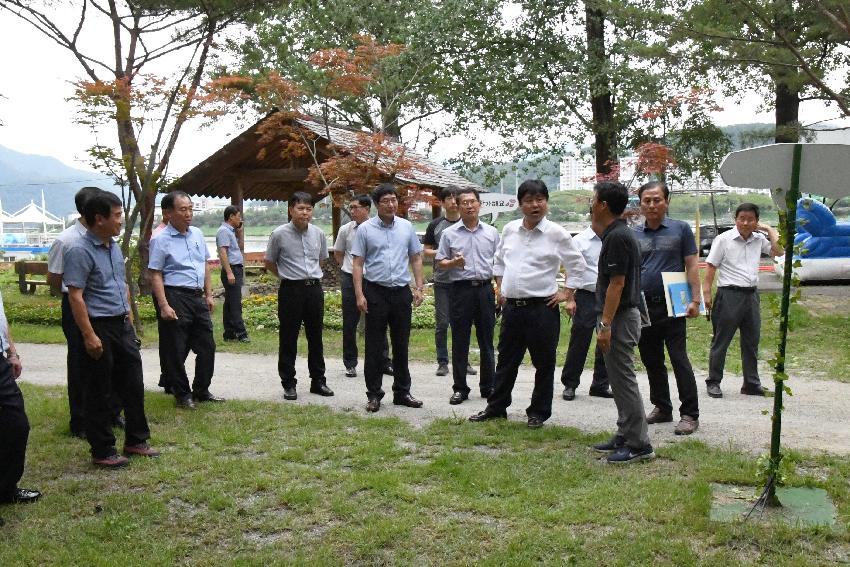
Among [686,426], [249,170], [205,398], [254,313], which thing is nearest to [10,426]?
[205,398]

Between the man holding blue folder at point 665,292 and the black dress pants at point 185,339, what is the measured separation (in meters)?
3.65

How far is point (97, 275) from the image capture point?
514 centimetres

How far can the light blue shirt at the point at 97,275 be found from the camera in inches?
197

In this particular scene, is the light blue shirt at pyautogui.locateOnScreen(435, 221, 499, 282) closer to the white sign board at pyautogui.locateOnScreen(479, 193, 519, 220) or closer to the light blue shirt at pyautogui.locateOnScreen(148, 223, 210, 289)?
the light blue shirt at pyautogui.locateOnScreen(148, 223, 210, 289)

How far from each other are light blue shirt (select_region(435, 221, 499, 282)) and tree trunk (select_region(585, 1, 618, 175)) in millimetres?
12385

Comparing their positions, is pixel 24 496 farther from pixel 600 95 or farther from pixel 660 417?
pixel 600 95

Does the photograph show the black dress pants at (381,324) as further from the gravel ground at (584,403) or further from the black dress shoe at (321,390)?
the black dress shoe at (321,390)

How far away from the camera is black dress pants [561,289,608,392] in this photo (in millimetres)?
7129

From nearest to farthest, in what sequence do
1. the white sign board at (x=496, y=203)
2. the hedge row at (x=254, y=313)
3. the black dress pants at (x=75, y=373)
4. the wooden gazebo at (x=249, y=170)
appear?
1. the black dress pants at (x=75, y=373)
2. the hedge row at (x=254, y=313)
3. the white sign board at (x=496, y=203)
4. the wooden gazebo at (x=249, y=170)

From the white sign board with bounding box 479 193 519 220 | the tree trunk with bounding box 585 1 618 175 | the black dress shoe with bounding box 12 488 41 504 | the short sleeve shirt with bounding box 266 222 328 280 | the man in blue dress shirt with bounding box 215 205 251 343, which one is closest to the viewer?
the black dress shoe with bounding box 12 488 41 504

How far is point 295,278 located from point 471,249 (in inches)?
63.9

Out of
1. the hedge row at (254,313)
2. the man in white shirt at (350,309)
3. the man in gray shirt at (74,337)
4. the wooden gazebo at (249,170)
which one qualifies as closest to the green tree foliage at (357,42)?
the wooden gazebo at (249,170)

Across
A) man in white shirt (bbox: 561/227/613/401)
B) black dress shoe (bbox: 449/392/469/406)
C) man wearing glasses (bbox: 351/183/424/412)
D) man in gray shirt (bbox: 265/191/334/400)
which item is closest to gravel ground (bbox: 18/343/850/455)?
black dress shoe (bbox: 449/392/469/406)

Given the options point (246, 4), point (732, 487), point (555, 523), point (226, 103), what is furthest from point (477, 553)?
point (246, 4)
